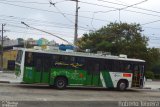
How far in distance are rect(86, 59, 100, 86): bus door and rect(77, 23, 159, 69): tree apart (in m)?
30.4

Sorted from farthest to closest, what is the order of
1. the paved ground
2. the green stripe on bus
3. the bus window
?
the green stripe on bus, the bus window, the paved ground

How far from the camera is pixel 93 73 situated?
29984 mm

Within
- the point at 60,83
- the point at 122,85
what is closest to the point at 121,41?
the point at 122,85

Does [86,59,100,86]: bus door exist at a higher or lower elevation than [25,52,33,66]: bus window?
lower

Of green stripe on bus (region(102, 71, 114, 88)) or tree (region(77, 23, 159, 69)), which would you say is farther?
tree (region(77, 23, 159, 69))

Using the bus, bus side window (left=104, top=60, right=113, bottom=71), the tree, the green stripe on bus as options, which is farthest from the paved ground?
the tree

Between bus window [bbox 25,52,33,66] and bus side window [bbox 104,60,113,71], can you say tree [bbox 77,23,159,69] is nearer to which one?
bus side window [bbox 104,60,113,71]

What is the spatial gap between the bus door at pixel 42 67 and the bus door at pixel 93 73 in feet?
10.6

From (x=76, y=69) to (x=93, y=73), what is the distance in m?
1.56

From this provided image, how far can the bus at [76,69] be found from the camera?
27.3 m


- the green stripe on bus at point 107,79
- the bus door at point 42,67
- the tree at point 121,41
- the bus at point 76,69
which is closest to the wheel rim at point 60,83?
the bus at point 76,69

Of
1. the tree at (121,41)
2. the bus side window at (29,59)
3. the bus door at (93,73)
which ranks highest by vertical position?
the tree at (121,41)

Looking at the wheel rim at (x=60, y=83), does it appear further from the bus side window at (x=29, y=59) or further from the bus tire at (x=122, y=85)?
the bus tire at (x=122, y=85)

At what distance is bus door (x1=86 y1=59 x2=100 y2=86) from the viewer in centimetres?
2972
